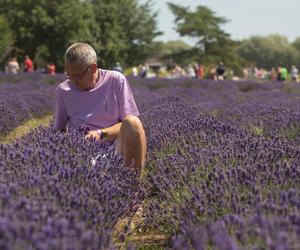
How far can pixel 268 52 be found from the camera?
97.9 meters

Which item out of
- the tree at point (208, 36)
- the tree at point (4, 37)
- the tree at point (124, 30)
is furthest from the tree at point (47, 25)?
the tree at point (208, 36)

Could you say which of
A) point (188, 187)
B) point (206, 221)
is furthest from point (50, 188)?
point (188, 187)

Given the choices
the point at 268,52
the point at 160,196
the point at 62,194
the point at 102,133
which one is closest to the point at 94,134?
the point at 102,133

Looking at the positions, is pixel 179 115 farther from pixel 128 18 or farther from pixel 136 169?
pixel 128 18

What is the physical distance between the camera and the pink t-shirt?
3.87 meters

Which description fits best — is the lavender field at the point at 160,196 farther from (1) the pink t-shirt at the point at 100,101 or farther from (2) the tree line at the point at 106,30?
(2) the tree line at the point at 106,30

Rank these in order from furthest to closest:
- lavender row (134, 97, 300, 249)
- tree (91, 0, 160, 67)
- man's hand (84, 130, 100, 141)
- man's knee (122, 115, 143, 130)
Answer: tree (91, 0, 160, 67)
man's hand (84, 130, 100, 141)
man's knee (122, 115, 143, 130)
lavender row (134, 97, 300, 249)

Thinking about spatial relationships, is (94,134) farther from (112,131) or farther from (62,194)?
(62,194)

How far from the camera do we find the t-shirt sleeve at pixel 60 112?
13.0 feet

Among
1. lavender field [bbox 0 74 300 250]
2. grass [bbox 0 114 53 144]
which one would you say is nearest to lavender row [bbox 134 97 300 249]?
lavender field [bbox 0 74 300 250]

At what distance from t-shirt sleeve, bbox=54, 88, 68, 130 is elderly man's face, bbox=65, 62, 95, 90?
0.63ft

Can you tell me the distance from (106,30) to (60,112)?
3341 centimetres

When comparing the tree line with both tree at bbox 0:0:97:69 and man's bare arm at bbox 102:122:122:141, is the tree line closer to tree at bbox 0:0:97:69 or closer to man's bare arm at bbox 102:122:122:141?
tree at bbox 0:0:97:69

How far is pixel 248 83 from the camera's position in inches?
786
